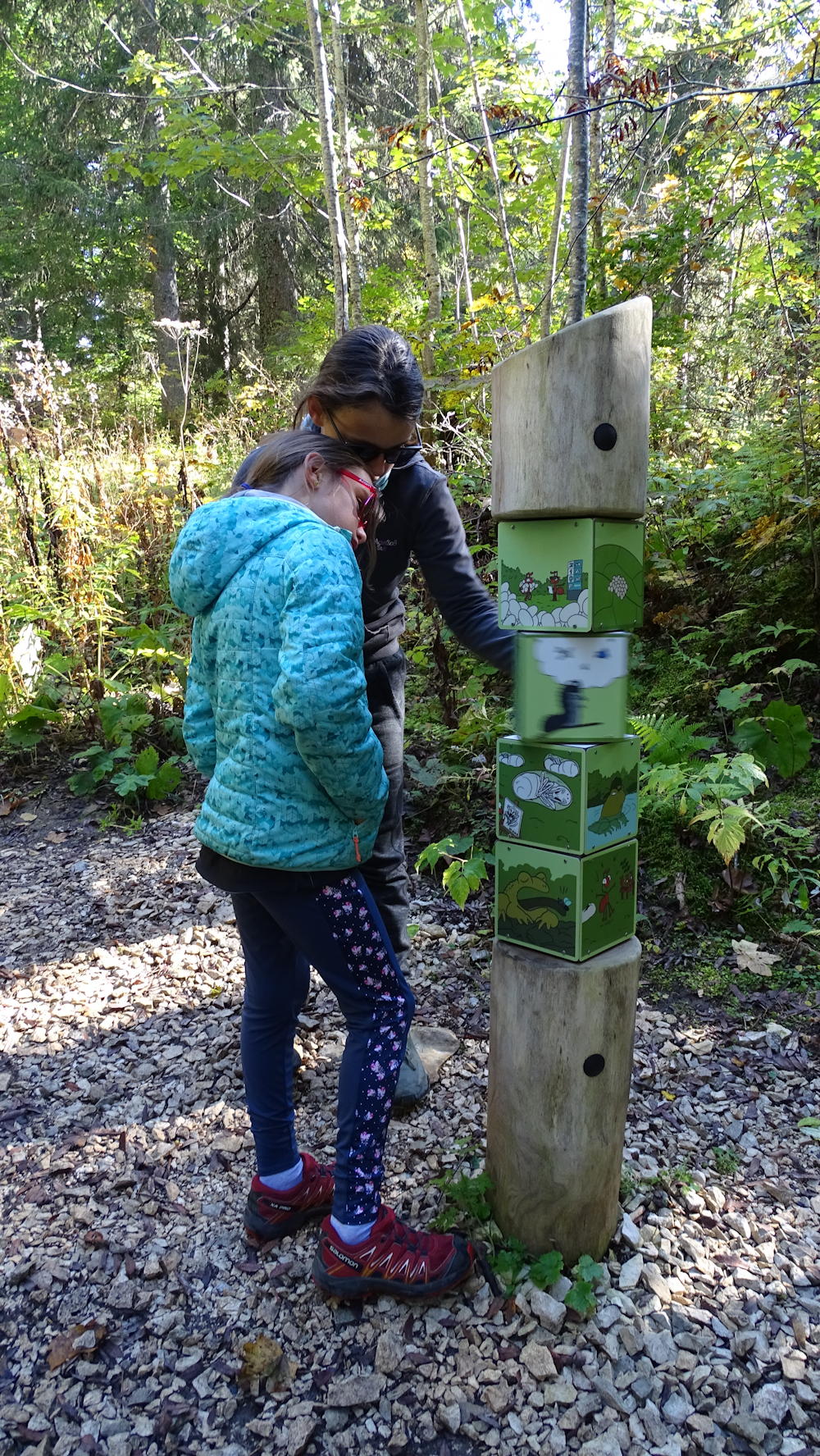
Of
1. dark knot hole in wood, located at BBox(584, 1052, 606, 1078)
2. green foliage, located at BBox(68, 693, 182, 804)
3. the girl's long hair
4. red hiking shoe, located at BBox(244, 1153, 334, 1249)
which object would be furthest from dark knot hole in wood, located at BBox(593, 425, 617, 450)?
green foliage, located at BBox(68, 693, 182, 804)

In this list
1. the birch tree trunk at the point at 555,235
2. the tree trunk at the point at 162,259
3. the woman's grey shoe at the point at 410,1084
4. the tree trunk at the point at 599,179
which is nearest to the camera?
the woman's grey shoe at the point at 410,1084

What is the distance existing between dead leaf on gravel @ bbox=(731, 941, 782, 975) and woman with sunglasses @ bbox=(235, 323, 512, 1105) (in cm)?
126

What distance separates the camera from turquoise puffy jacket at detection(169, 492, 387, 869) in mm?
1438

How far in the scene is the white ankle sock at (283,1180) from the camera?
1.98 m

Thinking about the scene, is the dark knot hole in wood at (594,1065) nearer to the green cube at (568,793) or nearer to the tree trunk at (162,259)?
the green cube at (568,793)

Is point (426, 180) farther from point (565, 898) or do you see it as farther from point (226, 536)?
point (565, 898)

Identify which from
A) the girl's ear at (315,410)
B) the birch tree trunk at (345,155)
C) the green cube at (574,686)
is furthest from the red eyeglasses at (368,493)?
the birch tree trunk at (345,155)

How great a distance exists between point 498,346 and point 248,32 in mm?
5390

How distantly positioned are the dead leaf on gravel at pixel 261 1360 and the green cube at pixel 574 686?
1391mm

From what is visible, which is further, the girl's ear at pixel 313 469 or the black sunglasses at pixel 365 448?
the black sunglasses at pixel 365 448

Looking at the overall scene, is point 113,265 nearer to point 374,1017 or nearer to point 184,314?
point 184,314

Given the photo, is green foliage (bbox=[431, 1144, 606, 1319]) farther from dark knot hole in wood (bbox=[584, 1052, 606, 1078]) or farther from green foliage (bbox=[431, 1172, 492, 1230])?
dark knot hole in wood (bbox=[584, 1052, 606, 1078])

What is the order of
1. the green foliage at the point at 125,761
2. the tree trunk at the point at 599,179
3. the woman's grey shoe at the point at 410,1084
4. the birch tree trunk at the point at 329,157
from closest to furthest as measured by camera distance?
the woman's grey shoe at the point at 410,1084
the green foliage at the point at 125,761
the tree trunk at the point at 599,179
the birch tree trunk at the point at 329,157

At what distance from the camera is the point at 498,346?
539cm
